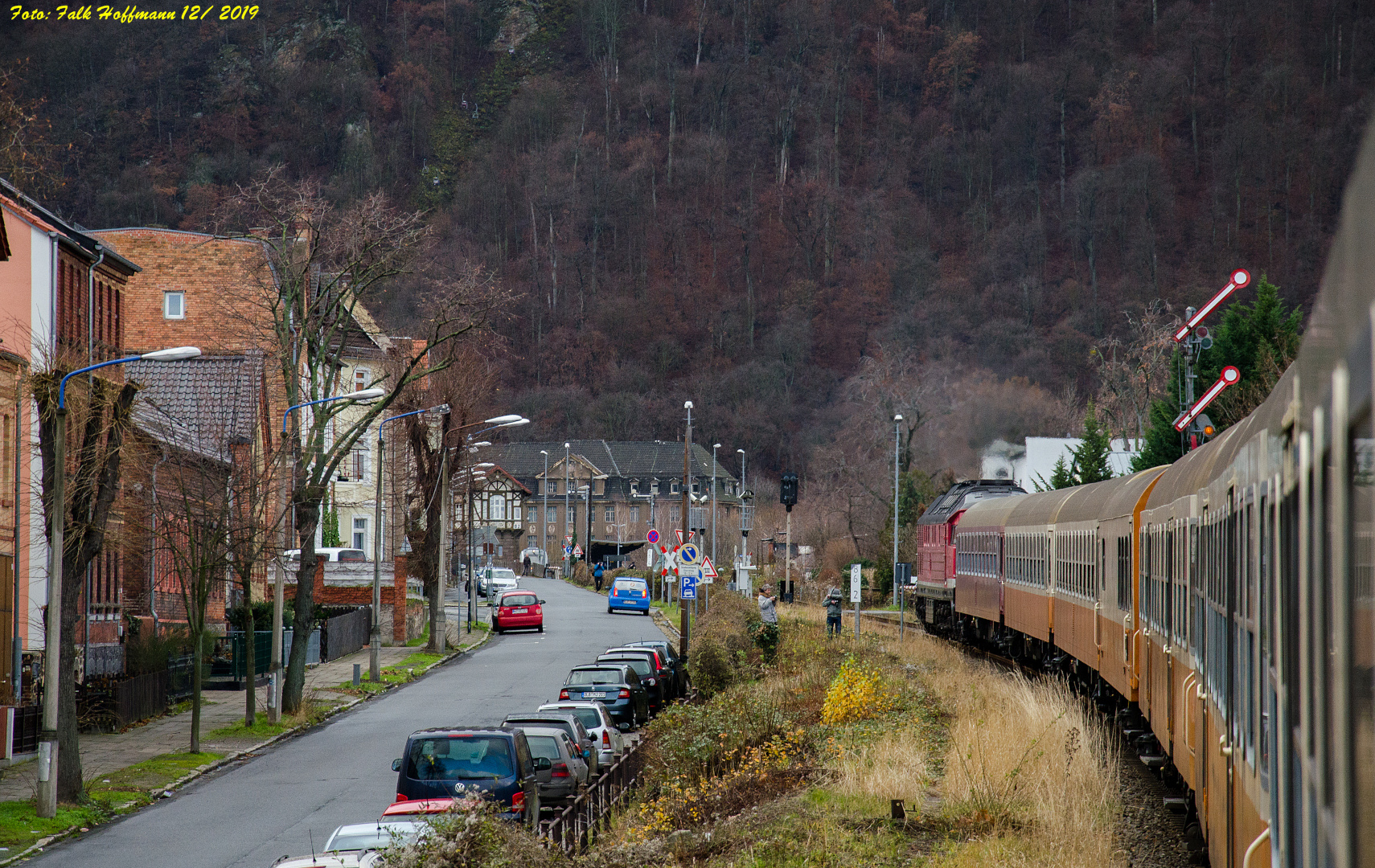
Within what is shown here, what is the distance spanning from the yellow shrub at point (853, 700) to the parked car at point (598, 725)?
12.9 feet

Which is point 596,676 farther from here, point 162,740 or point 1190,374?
point 1190,374

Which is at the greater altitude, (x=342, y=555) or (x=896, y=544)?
(x=896, y=544)

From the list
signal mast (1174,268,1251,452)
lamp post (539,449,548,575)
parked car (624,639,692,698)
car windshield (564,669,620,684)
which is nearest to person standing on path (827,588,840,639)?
parked car (624,639,692,698)

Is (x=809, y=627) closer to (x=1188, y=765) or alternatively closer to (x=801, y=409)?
(x=1188, y=765)

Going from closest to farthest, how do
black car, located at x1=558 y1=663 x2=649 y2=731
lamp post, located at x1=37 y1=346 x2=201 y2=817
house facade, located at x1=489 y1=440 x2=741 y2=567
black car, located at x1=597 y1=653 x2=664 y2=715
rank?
lamp post, located at x1=37 y1=346 x2=201 y2=817, black car, located at x1=558 y1=663 x2=649 y2=731, black car, located at x1=597 y1=653 x2=664 y2=715, house facade, located at x1=489 y1=440 x2=741 y2=567

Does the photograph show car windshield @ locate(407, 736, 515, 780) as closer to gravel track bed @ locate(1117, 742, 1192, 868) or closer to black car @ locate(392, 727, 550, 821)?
black car @ locate(392, 727, 550, 821)

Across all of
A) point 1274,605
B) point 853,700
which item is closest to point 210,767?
point 853,700

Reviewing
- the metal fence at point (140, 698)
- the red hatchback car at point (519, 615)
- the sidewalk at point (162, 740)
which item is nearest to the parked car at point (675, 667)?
the sidewalk at point (162, 740)

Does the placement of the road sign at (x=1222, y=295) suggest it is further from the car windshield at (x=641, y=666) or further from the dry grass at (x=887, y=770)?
the car windshield at (x=641, y=666)

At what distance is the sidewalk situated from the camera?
69.8 ft

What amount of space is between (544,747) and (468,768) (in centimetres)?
301

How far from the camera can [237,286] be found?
4106cm

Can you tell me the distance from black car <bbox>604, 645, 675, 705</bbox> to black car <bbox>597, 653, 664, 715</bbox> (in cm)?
9

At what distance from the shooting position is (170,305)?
48.9m
